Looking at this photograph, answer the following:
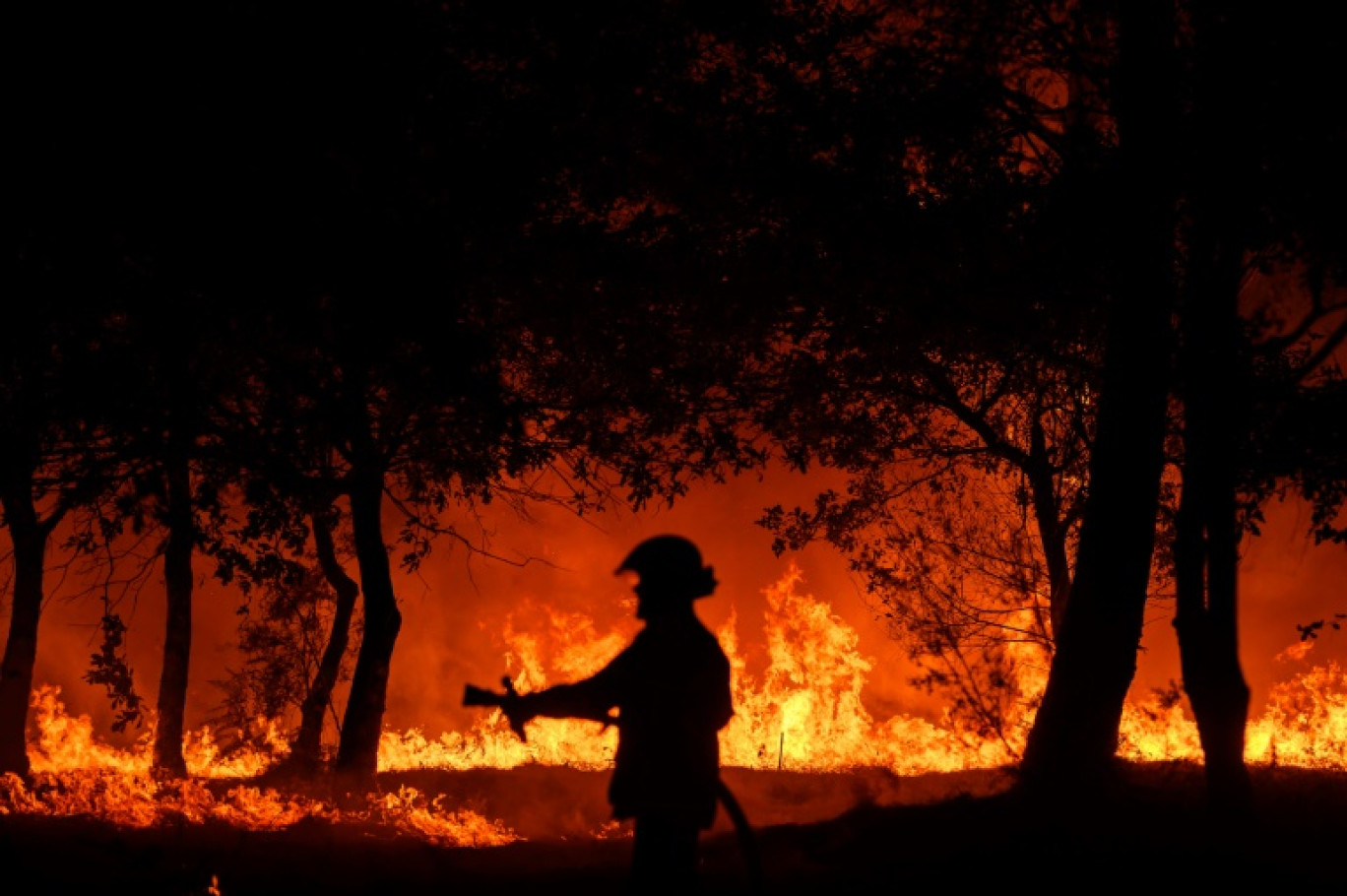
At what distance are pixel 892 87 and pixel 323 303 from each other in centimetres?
628

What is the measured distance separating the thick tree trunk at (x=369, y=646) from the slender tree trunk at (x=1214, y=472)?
31.2 ft

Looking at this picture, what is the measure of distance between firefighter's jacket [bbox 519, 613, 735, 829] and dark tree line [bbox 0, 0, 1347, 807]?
15.6 ft

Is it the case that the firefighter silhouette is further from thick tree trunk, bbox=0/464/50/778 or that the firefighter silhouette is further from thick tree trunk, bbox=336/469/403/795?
thick tree trunk, bbox=0/464/50/778

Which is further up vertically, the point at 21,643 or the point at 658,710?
the point at 21,643

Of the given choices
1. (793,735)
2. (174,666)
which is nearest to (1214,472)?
(174,666)

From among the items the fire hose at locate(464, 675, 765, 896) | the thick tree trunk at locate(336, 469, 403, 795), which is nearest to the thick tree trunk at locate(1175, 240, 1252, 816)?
the fire hose at locate(464, 675, 765, 896)

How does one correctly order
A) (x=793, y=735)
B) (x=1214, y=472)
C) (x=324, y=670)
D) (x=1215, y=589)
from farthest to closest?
1. (x=793, y=735)
2. (x=324, y=670)
3. (x=1215, y=589)
4. (x=1214, y=472)

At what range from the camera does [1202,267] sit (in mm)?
10508

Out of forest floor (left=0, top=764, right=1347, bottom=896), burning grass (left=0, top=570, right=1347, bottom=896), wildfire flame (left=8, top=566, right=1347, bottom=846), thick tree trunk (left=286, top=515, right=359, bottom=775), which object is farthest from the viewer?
wildfire flame (left=8, top=566, right=1347, bottom=846)

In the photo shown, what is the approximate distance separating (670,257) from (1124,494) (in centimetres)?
530

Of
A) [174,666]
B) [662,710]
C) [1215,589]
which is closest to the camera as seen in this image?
[662,710]

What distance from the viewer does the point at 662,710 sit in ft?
17.2

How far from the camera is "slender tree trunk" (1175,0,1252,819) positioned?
10.0 metres

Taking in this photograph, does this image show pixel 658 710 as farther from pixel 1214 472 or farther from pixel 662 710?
pixel 1214 472
